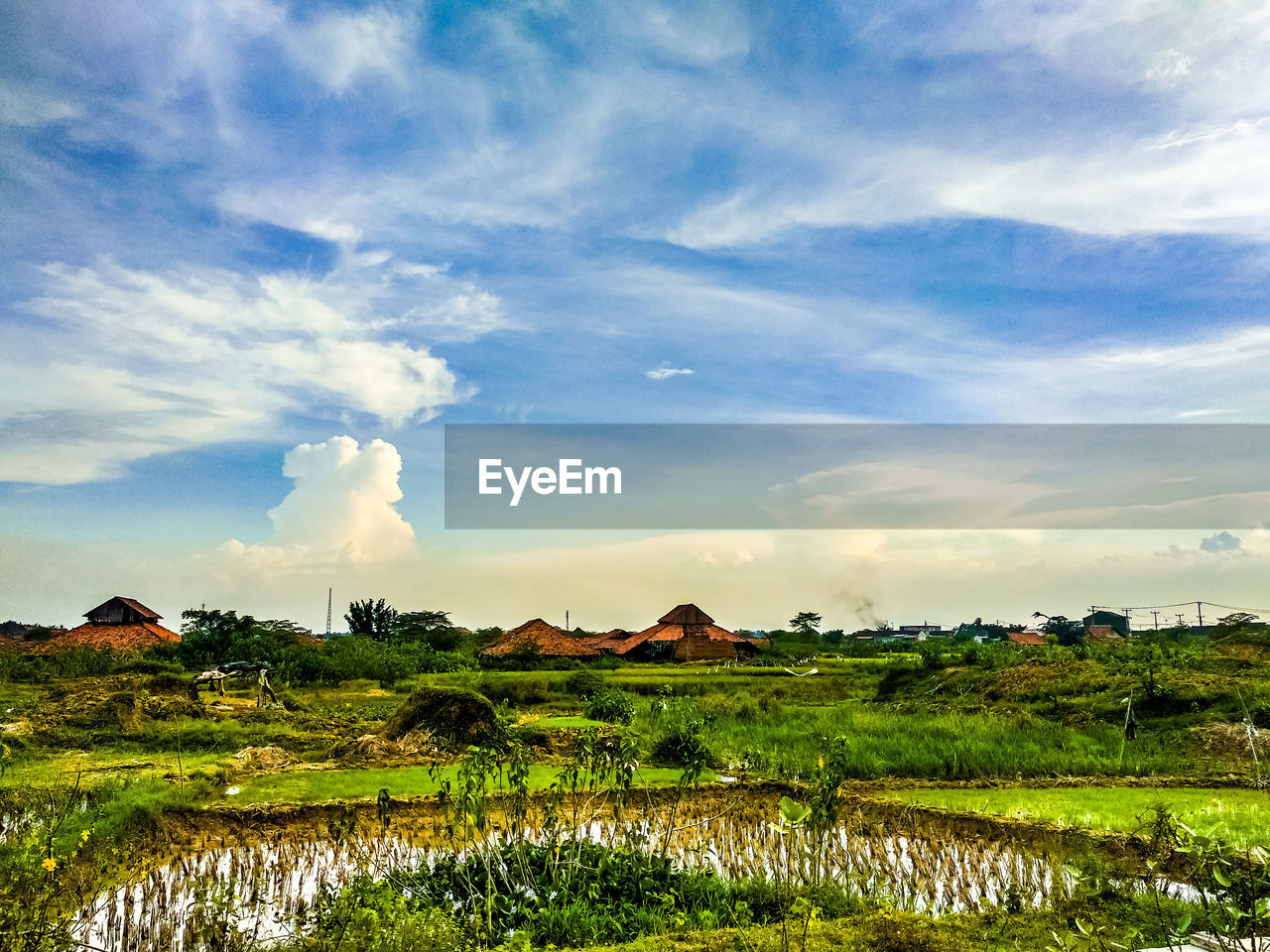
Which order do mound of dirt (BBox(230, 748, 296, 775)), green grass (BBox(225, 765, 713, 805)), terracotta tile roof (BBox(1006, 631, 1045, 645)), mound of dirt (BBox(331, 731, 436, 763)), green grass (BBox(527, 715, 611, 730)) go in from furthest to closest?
terracotta tile roof (BBox(1006, 631, 1045, 645)), green grass (BBox(527, 715, 611, 730)), mound of dirt (BBox(331, 731, 436, 763)), mound of dirt (BBox(230, 748, 296, 775)), green grass (BBox(225, 765, 713, 805))

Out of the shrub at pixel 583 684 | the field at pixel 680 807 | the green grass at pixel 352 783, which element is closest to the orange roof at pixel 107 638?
the field at pixel 680 807

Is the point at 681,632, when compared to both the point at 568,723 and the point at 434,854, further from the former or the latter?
the point at 434,854

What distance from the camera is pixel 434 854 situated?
289 inches

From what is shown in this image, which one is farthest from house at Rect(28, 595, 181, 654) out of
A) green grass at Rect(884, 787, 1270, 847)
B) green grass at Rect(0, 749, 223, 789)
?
green grass at Rect(884, 787, 1270, 847)

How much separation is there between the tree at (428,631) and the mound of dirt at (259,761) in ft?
93.0

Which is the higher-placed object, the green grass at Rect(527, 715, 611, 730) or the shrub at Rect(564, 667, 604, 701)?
the green grass at Rect(527, 715, 611, 730)

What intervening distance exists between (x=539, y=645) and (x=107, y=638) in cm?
1862

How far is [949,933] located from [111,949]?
5.13 m

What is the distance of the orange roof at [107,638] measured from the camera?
35.8 metres

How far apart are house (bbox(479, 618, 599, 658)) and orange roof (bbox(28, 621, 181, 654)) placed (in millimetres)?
14066

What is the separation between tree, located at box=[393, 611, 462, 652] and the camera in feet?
141

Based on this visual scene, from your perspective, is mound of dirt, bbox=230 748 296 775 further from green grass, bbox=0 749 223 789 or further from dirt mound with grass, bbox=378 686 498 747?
dirt mound with grass, bbox=378 686 498 747

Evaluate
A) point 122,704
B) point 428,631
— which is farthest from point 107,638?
point 122,704

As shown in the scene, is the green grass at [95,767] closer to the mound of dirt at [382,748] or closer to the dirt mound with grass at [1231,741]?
the mound of dirt at [382,748]
